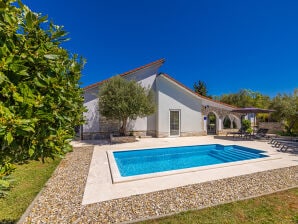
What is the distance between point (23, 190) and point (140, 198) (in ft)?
13.1

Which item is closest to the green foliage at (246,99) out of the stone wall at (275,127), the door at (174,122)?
the stone wall at (275,127)

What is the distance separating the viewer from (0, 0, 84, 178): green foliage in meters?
1.40

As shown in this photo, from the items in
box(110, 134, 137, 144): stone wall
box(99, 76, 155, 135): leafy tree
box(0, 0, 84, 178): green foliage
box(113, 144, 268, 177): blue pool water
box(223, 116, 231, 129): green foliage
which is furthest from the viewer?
box(223, 116, 231, 129): green foliage

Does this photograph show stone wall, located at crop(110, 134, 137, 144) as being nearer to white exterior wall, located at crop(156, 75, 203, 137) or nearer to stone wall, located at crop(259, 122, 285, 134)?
white exterior wall, located at crop(156, 75, 203, 137)

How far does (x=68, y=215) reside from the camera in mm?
3633

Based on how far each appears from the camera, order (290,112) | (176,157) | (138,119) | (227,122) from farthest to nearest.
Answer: (227,122) → (290,112) → (138,119) → (176,157)

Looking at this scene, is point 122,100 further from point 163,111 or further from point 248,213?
point 248,213

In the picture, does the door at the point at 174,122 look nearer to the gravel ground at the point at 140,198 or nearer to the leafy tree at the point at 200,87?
the gravel ground at the point at 140,198

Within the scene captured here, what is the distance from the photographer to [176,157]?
33.2 ft

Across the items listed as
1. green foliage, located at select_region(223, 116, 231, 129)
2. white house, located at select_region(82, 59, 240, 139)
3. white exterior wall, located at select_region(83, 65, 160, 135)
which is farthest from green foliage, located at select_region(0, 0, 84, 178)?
green foliage, located at select_region(223, 116, 231, 129)

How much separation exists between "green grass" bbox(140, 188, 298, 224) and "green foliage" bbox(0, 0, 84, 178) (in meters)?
3.06

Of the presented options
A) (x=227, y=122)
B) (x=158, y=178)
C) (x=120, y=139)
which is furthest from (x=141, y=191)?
(x=227, y=122)

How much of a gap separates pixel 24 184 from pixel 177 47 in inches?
1003

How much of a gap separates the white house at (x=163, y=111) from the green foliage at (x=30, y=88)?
13.5 meters
